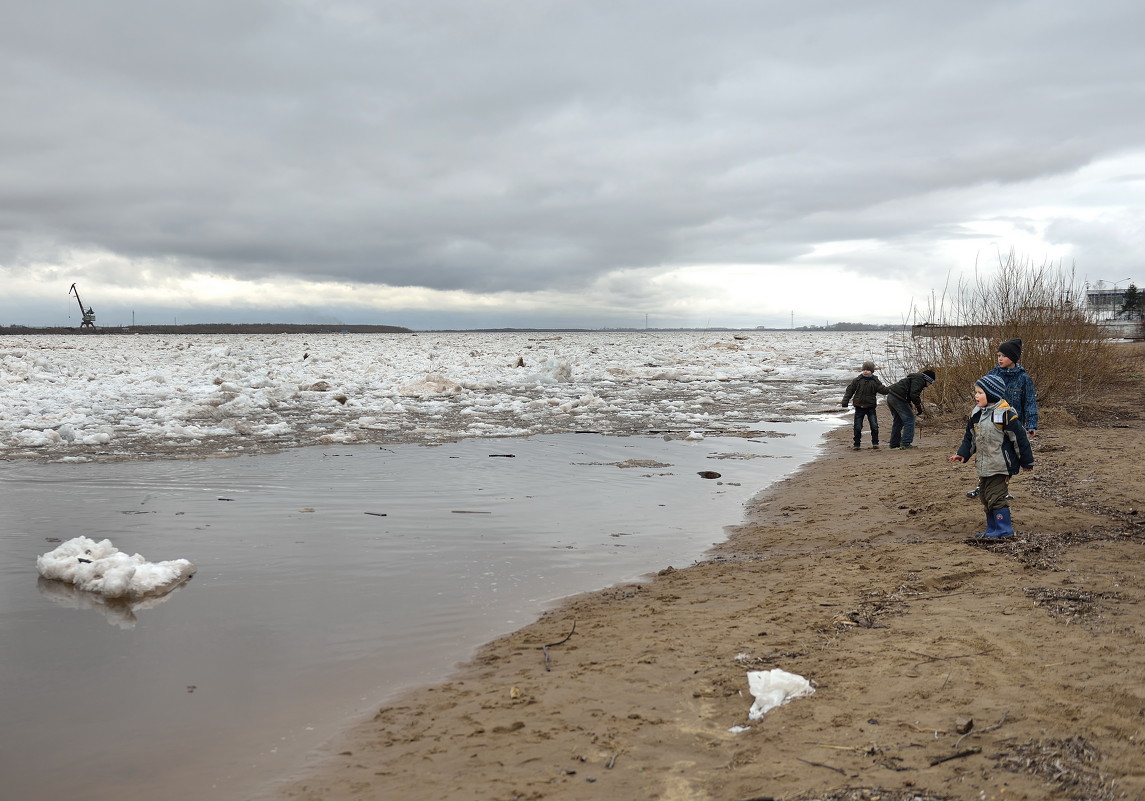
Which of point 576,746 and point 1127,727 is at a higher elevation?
point 1127,727

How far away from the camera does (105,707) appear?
3844 mm

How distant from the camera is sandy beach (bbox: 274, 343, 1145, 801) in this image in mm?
2791

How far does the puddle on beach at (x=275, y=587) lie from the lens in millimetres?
3545

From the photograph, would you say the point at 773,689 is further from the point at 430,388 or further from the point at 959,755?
the point at 430,388

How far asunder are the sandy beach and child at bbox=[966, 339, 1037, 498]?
1.13 metres

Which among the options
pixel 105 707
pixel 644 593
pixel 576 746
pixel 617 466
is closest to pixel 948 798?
pixel 576 746

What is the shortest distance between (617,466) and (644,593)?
566cm

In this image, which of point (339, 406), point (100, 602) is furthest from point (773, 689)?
point (339, 406)

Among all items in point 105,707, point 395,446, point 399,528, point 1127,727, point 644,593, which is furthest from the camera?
point 395,446

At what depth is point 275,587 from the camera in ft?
18.4

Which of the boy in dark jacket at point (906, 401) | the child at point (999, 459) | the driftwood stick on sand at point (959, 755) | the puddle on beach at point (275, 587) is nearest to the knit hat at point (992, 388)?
the child at point (999, 459)

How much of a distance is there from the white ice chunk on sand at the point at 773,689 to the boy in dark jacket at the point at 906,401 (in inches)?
378

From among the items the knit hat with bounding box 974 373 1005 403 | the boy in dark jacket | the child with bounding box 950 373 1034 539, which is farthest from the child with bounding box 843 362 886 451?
the child with bounding box 950 373 1034 539

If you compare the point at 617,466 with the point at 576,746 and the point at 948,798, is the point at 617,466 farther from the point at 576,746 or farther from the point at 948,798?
the point at 948,798
